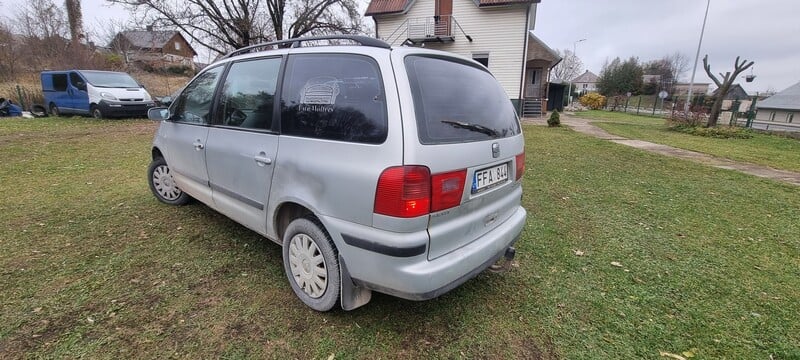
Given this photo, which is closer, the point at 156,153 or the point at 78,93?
the point at 156,153

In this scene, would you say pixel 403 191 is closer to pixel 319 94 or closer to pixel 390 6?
pixel 319 94

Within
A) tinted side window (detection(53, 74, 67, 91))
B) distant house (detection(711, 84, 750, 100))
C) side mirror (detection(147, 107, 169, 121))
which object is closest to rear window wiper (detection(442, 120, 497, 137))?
side mirror (detection(147, 107, 169, 121))

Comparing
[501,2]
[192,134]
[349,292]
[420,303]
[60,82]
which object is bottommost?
[420,303]

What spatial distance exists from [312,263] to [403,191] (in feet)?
2.92

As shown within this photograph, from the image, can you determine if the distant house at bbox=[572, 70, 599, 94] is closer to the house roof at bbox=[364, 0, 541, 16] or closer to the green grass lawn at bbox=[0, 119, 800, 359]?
the house roof at bbox=[364, 0, 541, 16]

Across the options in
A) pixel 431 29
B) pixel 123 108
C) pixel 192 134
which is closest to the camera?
pixel 192 134

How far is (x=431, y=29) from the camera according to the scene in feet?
58.2

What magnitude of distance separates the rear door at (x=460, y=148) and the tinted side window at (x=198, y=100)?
199 centimetres

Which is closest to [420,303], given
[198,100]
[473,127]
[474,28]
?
[473,127]

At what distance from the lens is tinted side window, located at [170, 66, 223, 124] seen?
2984mm

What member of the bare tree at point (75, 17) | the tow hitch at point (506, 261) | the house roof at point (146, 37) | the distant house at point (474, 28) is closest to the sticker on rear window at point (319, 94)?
the tow hitch at point (506, 261)

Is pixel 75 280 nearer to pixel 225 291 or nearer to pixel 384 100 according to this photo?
pixel 225 291

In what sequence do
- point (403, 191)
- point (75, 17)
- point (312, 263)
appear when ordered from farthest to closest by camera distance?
point (75, 17), point (312, 263), point (403, 191)

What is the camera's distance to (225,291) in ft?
7.88
